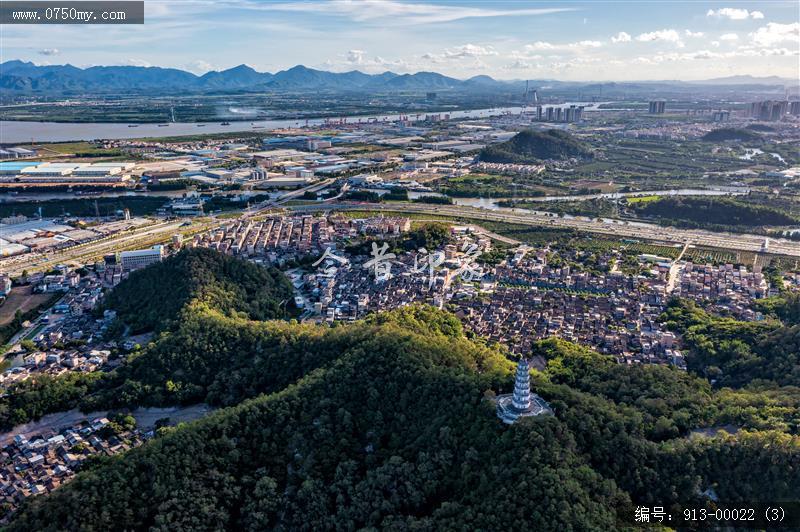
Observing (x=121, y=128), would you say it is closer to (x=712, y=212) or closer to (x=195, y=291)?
(x=195, y=291)

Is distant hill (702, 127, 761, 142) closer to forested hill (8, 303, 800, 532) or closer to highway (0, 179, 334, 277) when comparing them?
highway (0, 179, 334, 277)

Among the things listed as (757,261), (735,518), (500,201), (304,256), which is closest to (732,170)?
(500,201)

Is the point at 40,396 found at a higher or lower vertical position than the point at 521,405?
lower

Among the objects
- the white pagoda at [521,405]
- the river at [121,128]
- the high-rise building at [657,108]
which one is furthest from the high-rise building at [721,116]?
the white pagoda at [521,405]

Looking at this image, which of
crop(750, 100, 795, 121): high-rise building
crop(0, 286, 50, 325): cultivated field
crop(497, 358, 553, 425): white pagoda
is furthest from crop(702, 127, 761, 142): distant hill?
crop(0, 286, 50, 325): cultivated field

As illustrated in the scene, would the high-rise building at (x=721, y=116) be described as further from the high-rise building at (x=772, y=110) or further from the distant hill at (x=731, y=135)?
the distant hill at (x=731, y=135)

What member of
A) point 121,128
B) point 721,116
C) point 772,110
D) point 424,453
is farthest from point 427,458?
point 721,116
